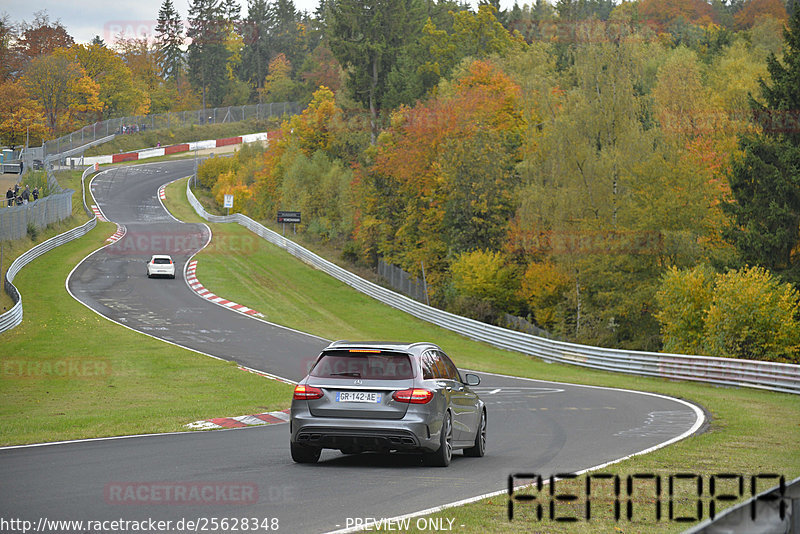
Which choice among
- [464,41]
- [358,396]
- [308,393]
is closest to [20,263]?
[308,393]

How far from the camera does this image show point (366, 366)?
11523 mm

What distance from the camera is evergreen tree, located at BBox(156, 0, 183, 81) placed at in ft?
552

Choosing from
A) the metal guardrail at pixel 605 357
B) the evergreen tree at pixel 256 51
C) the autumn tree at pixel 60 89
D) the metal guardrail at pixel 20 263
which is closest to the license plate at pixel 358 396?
the metal guardrail at pixel 605 357

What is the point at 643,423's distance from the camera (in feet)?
60.7

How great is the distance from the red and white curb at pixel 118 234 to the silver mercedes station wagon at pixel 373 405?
56925mm

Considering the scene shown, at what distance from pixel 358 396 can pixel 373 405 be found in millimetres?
229

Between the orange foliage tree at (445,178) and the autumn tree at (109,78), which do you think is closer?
the orange foliage tree at (445,178)

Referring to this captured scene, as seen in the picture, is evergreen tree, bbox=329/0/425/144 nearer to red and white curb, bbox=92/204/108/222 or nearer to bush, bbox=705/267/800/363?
red and white curb, bbox=92/204/108/222

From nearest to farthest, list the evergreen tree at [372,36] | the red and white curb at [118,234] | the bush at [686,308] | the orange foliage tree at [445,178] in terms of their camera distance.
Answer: the bush at [686,308]
the orange foliage tree at [445,178]
the red and white curb at [118,234]
the evergreen tree at [372,36]

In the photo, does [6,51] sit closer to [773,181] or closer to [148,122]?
A: [148,122]

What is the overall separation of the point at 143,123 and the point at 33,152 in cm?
3756

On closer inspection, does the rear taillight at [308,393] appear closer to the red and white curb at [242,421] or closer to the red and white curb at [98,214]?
the red and white curb at [242,421]

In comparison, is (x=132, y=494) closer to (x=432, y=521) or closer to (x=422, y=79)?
(x=432, y=521)

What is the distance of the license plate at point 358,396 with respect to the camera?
11.1 meters
